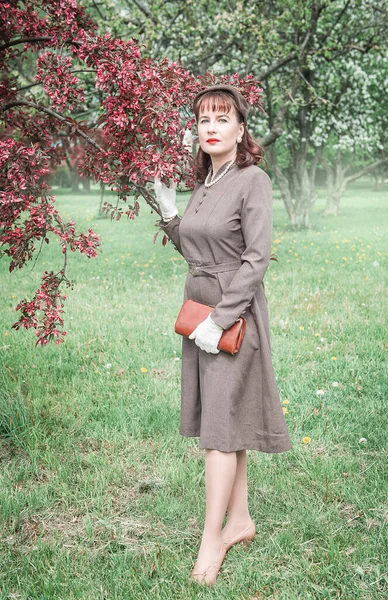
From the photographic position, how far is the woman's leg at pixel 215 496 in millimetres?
2758

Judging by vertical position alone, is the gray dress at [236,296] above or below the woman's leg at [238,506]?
above

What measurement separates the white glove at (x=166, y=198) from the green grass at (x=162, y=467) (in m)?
1.54

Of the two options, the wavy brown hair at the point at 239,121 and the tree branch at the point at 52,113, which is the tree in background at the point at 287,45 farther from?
the wavy brown hair at the point at 239,121

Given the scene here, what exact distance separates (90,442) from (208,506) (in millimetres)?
1492

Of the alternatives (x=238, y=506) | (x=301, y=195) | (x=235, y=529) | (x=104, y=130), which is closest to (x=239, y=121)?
(x=104, y=130)

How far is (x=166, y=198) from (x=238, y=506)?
1.57 metres

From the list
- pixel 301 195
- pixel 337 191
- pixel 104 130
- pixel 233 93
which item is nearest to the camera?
pixel 233 93

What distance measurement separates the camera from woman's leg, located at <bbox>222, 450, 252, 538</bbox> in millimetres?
3035

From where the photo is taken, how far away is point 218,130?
2732 mm

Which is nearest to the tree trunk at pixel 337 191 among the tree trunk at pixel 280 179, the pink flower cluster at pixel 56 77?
the tree trunk at pixel 280 179

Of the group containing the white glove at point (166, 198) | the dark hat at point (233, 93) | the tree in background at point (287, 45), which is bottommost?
the white glove at point (166, 198)

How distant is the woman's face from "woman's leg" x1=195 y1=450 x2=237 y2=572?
1.35 metres

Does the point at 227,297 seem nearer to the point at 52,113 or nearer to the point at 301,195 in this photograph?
the point at 52,113

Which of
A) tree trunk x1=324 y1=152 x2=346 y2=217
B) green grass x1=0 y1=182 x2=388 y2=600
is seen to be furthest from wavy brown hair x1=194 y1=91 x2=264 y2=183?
tree trunk x1=324 y1=152 x2=346 y2=217
